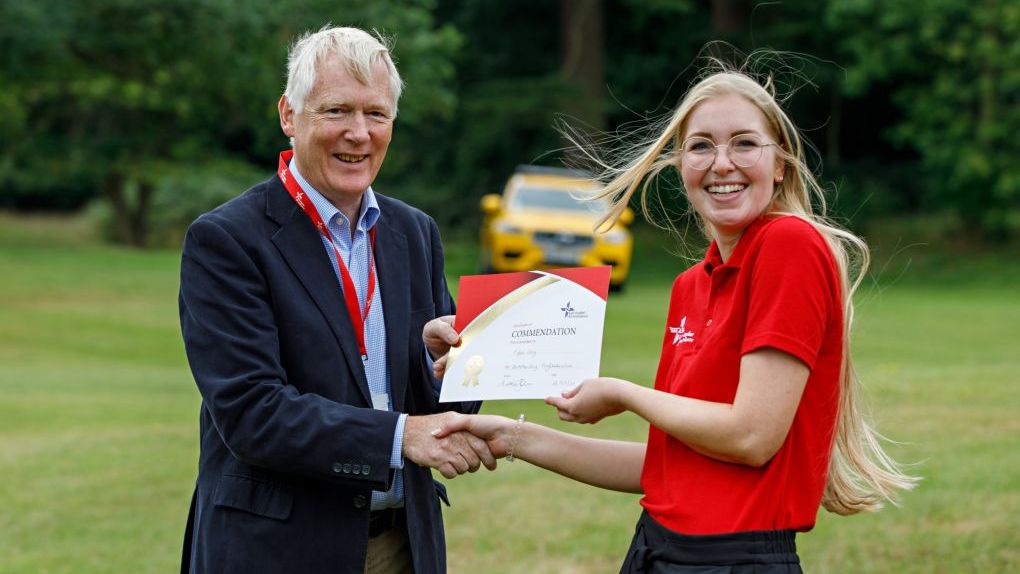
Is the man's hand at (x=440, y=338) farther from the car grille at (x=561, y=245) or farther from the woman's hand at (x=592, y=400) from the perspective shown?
the car grille at (x=561, y=245)

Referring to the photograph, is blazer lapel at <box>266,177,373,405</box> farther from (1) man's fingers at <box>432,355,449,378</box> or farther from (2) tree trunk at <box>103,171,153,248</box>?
(2) tree trunk at <box>103,171,153,248</box>

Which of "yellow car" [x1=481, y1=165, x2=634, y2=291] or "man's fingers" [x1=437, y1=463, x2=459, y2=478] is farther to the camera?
"yellow car" [x1=481, y1=165, x2=634, y2=291]

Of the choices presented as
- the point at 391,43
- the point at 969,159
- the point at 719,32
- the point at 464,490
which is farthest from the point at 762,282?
the point at 719,32

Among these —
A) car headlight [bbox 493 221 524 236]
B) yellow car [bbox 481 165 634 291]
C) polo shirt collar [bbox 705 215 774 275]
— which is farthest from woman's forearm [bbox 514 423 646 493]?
car headlight [bbox 493 221 524 236]

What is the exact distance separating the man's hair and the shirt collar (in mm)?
194

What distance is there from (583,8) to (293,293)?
114ft

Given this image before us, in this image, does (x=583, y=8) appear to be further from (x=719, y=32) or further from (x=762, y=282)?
(x=762, y=282)

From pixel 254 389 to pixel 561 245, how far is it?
66.0 ft

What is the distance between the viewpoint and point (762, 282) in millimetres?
3029

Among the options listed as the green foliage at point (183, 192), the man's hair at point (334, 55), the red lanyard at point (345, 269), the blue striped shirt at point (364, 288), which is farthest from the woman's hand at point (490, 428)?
the green foliage at point (183, 192)

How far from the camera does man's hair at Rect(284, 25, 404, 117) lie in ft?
12.0

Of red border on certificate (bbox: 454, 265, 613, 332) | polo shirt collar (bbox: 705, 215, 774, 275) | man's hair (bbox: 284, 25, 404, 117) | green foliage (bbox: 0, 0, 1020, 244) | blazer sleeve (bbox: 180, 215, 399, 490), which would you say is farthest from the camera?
green foliage (bbox: 0, 0, 1020, 244)

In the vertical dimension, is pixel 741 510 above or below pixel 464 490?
above

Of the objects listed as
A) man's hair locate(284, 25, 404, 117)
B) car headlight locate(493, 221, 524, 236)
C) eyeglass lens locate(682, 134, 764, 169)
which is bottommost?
car headlight locate(493, 221, 524, 236)
